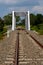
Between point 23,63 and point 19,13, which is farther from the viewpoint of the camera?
point 19,13

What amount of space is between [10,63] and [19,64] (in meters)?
0.33

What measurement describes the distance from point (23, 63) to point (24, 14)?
63.7m

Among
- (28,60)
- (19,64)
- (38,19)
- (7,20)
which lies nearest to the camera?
(19,64)

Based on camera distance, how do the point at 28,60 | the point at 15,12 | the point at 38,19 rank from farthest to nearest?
the point at 38,19, the point at 15,12, the point at 28,60

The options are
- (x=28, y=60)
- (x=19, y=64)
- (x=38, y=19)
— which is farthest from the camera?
(x=38, y=19)

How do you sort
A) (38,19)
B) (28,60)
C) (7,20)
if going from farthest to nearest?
(7,20) < (38,19) < (28,60)

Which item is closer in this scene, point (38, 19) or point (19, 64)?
point (19, 64)

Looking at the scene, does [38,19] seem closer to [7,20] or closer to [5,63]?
[7,20]

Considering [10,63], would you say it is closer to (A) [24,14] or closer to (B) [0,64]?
(B) [0,64]

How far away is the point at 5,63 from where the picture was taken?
7.89m

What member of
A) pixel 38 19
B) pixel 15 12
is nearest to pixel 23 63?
pixel 15 12

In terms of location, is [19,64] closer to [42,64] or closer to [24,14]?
[42,64]

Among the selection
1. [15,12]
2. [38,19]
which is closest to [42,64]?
[15,12]

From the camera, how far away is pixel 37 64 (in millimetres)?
7703
